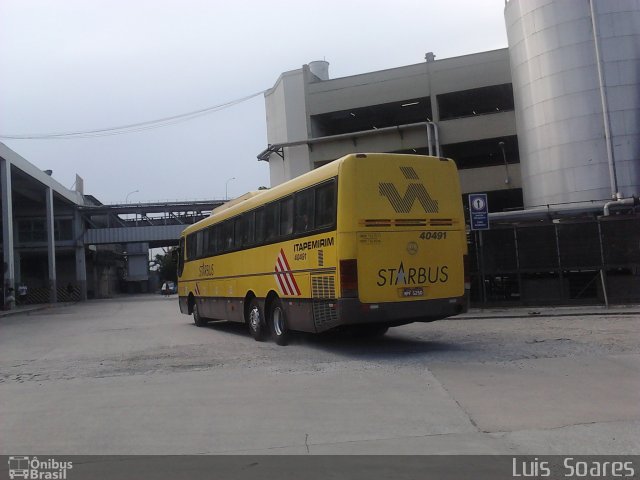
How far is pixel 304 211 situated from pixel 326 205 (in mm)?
886

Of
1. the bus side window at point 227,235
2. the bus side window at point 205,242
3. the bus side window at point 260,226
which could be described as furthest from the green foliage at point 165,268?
the bus side window at point 260,226

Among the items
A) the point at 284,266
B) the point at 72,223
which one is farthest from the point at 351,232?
the point at 72,223

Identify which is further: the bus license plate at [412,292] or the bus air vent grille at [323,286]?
the bus license plate at [412,292]

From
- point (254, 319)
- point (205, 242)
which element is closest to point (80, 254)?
point (205, 242)

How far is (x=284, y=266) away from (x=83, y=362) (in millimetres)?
4323

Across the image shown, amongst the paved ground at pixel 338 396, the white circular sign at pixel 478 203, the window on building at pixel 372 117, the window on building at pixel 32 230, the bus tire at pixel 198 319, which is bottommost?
the paved ground at pixel 338 396

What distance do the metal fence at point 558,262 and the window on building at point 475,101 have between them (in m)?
15.9

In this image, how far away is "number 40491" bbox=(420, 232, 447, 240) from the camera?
10.4 meters

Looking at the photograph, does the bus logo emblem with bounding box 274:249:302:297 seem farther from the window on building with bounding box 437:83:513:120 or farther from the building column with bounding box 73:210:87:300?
the building column with bounding box 73:210:87:300

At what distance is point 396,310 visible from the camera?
32.9 feet

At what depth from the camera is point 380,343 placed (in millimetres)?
11906

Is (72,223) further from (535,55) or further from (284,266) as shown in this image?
(284,266)

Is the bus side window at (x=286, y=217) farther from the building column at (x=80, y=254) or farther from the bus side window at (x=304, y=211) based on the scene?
the building column at (x=80, y=254)
